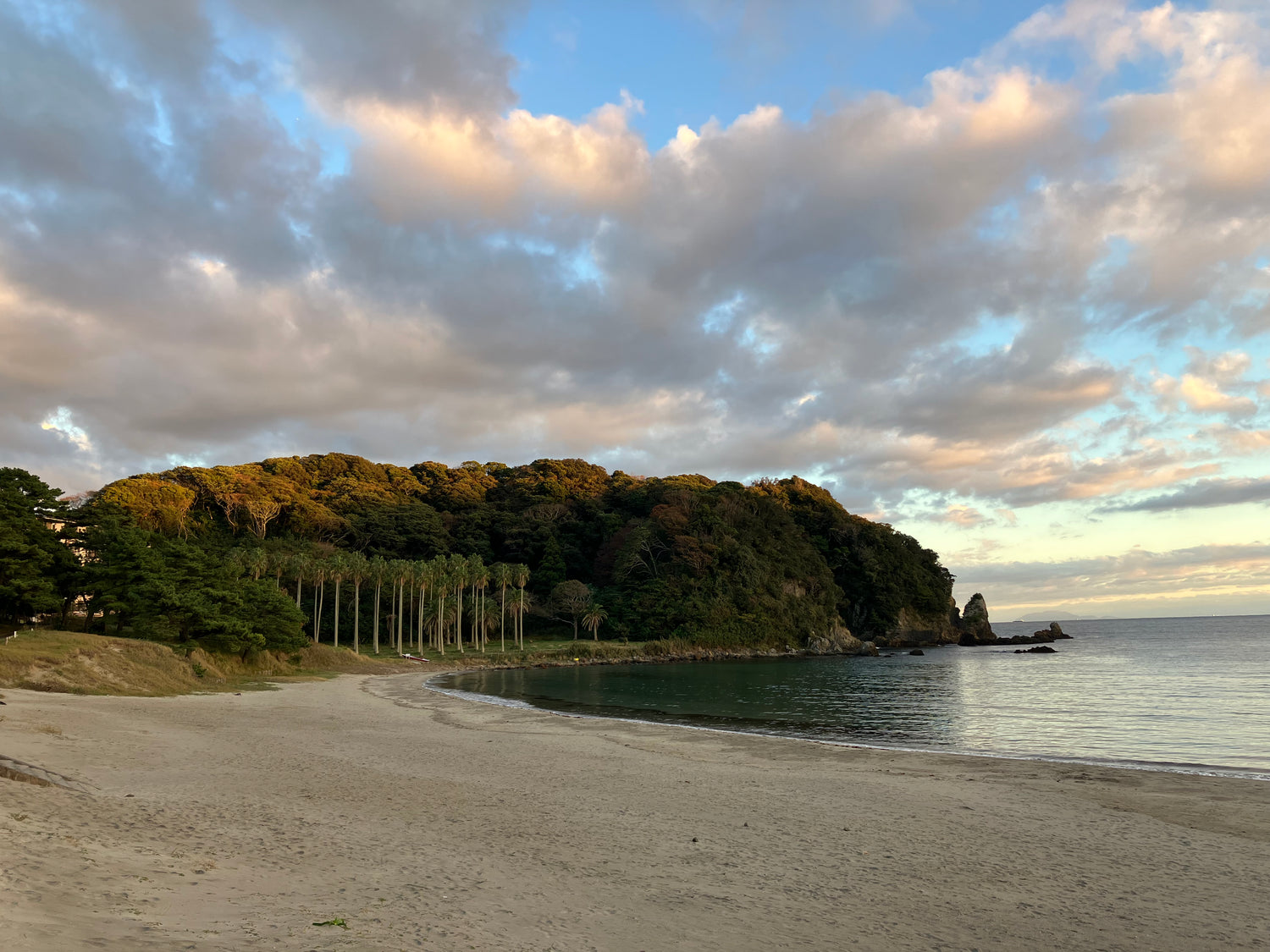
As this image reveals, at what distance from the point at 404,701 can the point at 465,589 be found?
73538mm

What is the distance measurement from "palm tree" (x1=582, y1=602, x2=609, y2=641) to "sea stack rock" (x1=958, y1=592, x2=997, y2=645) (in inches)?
3180

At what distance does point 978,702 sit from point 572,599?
6822 centimetres

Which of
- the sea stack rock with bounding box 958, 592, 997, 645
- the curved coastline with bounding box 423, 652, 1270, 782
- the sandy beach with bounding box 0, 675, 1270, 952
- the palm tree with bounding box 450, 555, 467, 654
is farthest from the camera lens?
the sea stack rock with bounding box 958, 592, 997, 645

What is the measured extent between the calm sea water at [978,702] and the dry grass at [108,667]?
597 inches

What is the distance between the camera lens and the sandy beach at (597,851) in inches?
275

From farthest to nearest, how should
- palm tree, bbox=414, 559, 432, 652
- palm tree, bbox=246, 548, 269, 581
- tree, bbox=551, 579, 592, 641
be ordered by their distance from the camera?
tree, bbox=551, 579, 592, 641
palm tree, bbox=414, 559, 432, 652
palm tree, bbox=246, 548, 269, 581

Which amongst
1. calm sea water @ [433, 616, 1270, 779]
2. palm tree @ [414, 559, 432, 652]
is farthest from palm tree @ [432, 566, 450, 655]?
calm sea water @ [433, 616, 1270, 779]

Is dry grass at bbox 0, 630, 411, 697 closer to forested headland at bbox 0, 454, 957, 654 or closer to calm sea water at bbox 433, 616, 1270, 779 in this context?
forested headland at bbox 0, 454, 957, 654

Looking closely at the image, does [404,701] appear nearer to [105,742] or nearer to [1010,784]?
[105,742]

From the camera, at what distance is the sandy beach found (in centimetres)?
700

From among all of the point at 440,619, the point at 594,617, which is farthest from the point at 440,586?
the point at 594,617

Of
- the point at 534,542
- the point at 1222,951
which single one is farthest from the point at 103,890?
the point at 534,542

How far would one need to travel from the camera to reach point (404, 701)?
122 feet

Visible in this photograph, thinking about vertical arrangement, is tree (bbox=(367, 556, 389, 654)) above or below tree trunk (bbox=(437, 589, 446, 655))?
above
